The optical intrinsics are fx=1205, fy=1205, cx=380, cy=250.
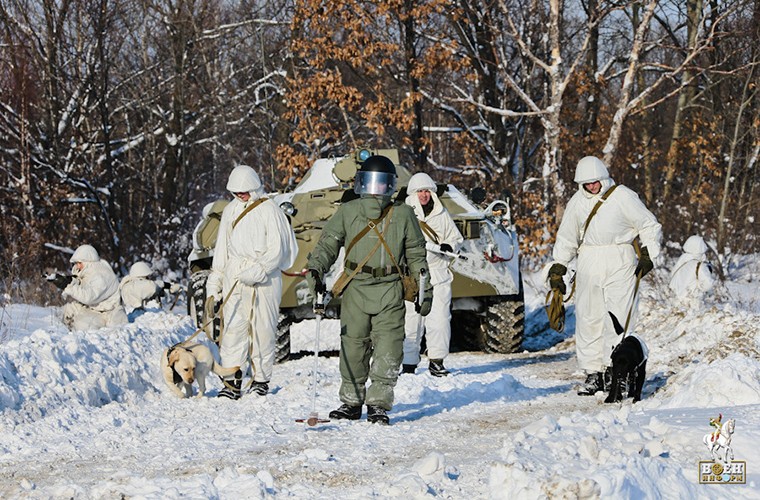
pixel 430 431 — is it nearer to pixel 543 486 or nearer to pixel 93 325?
pixel 543 486

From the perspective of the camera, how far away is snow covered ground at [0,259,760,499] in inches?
230

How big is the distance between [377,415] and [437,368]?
369 cm

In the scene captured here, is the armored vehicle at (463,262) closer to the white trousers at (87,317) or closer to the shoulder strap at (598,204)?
the white trousers at (87,317)

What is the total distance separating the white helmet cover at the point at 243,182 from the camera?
32.1 feet

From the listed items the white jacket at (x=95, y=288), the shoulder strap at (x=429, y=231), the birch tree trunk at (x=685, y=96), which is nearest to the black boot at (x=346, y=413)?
the shoulder strap at (x=429, y=231)

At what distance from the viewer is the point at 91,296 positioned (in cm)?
1310

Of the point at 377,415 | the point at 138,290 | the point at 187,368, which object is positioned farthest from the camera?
the point at 138,290

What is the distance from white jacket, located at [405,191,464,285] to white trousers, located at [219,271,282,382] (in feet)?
7.63

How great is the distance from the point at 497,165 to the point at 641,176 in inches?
445

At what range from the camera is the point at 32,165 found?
79.4ft

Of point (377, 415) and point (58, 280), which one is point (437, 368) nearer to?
point (377, 415)

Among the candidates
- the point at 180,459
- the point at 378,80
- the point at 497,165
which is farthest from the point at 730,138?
the point at 180,459

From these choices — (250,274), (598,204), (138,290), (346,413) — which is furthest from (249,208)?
(138,290)

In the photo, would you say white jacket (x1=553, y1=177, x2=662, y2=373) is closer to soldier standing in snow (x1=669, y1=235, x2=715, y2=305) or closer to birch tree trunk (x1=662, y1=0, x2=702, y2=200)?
soldier standing in snow (x1=669, y1=235, x2=715, y2=305)
